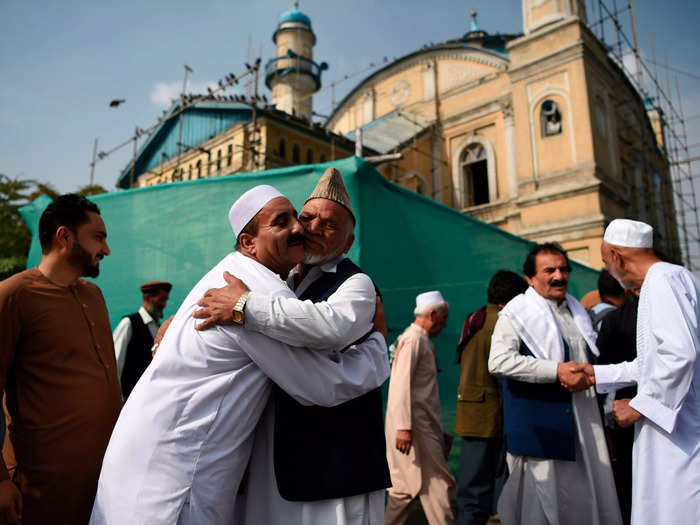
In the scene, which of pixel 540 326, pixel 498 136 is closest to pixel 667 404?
pixel 540 326

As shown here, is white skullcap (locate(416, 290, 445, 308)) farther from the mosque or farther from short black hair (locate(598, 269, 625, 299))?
the mosque

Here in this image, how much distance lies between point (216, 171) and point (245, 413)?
14.4m

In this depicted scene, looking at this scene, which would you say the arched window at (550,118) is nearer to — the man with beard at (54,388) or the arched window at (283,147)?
the arched window at (283,147)

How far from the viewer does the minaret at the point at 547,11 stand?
14.1 metres

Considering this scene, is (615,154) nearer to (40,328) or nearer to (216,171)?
(216,171)

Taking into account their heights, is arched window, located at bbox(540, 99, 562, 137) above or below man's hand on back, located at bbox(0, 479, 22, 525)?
above

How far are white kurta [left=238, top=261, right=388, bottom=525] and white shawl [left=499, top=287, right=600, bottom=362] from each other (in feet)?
4.98

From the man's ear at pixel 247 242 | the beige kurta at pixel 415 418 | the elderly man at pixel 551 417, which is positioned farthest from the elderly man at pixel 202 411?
the beige kurta at pixel 415 418

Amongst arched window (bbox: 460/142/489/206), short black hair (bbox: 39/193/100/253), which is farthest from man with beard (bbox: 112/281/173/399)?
arched window (bbox: 460/142/489/206)

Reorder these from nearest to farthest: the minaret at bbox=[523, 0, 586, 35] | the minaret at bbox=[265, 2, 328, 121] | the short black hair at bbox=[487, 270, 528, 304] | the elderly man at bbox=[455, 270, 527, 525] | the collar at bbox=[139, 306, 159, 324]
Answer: the elderly man at bbox=[455, 270, 527, 525], the collar at bbox=[139, 306, 159, 324], the short black hair at bbox=[487, 270, 528, 304], the minaret at bbox=[523, 0, 586, 35], the minaret at bbox=[265, 2, 328, 121]

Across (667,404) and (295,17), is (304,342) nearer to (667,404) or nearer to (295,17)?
(667,404)

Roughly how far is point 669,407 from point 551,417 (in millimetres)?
665

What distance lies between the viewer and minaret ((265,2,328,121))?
912 inches

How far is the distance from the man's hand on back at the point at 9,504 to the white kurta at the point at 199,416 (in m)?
0.35
